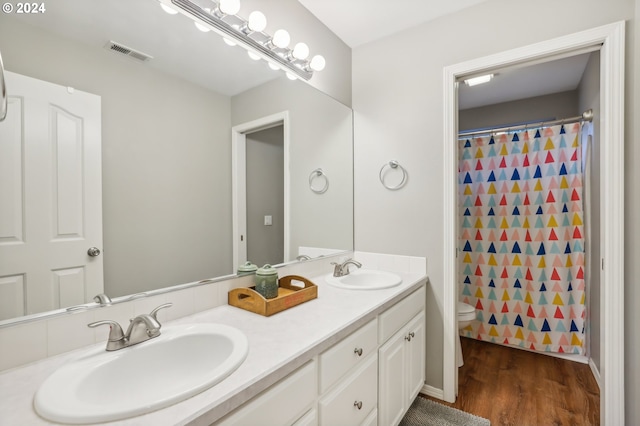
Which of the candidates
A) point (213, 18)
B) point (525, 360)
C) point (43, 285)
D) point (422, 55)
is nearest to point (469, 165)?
point (422, 55)

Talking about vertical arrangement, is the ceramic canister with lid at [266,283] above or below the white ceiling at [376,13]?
below

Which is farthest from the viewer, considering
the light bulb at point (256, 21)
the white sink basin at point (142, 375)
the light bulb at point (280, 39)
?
the light bulb at point (280, 39)

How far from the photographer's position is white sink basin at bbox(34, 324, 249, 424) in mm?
607

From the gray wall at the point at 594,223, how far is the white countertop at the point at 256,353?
169 centimetres

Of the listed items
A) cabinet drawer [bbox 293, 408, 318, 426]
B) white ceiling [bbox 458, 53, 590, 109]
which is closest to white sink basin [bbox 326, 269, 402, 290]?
cabinet drawer [bbox 293, 408, 318, 426]

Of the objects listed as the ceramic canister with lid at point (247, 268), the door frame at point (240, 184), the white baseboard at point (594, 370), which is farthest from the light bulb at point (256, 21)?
the white baseboard at point (594, 370)

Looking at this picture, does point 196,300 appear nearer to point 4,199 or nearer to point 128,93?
point 4,199

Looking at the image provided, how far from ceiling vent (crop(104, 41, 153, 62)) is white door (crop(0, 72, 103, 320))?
19cm

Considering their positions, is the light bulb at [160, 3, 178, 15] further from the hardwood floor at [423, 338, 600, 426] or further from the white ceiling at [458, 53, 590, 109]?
the hardwood floor at [423, 338, 600, 426]

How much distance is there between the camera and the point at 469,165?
2.78m

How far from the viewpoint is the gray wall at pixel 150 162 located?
3.01 feet

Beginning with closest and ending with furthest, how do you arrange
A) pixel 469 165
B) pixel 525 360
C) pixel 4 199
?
pixel 4 199, pixel 525 360, pixel 469 165

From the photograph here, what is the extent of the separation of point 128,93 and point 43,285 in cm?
68

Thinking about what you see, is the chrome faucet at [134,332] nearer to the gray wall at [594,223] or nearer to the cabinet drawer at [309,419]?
the cabinet drawer at [309,419]
